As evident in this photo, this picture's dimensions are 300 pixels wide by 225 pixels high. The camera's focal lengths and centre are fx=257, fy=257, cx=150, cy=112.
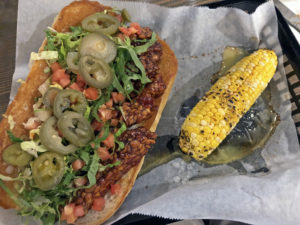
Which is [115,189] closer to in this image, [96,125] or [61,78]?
[96,125]

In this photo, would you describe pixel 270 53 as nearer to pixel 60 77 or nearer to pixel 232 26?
pixel 232 26

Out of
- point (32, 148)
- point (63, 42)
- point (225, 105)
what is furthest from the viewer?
point (225, 105)

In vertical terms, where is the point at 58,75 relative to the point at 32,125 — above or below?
above

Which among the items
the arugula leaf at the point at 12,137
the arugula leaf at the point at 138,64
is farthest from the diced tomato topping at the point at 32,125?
the arugula leaf at the point at 138,64

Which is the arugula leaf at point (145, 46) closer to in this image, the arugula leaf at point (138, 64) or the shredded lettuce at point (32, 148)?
the arugula leaf at point (138, 64)

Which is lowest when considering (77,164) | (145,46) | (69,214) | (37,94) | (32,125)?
(69,214)

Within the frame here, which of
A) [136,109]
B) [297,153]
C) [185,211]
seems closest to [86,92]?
[136,109]

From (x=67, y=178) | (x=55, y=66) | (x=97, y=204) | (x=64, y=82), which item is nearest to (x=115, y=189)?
(x=97, y=204)

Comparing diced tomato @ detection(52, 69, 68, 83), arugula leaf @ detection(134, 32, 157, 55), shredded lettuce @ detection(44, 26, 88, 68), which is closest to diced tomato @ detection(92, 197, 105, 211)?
diced tomato @ detection(52, 69, 68, 83)
